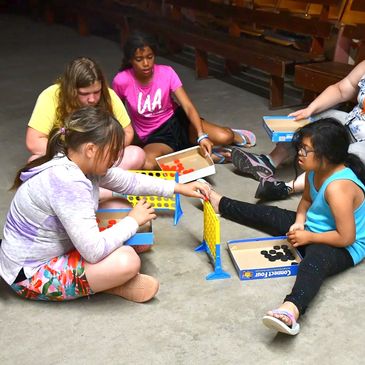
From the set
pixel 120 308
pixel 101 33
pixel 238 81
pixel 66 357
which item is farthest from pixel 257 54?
pixel 101 33

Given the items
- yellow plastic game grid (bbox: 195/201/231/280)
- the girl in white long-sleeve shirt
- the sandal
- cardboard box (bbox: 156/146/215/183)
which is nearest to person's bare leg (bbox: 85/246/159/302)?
the girl in white long-sleeve shirt

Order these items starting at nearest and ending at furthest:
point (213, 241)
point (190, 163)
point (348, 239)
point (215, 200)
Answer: point (348, 239) < point (213, 241) < point (215, 200) < point (190, 163)

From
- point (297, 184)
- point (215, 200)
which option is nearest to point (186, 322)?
point (215, 200)

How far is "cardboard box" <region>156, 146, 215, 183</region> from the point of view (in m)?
2.88

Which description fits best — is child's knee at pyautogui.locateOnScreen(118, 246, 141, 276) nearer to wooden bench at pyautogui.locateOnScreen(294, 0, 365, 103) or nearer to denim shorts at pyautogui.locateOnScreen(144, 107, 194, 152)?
denim shorts at pyautogui.locateOnScreen(144, 107, 194, 152)

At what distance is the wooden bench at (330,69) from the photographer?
12.2 ft

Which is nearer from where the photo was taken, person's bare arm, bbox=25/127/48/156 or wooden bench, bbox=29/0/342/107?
person's bare arm, bbox=25/127/48/156

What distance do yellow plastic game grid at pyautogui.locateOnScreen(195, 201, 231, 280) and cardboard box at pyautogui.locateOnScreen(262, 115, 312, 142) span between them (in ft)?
2.15

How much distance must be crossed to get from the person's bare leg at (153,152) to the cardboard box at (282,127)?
63cm

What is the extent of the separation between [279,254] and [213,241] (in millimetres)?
306

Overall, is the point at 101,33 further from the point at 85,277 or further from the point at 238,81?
the point at 85,277

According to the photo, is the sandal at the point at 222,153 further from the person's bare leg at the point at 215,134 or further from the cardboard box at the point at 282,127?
the cardboard box at the point at 282,127

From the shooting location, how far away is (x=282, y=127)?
112 inches

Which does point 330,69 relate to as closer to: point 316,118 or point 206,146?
point 316,118
